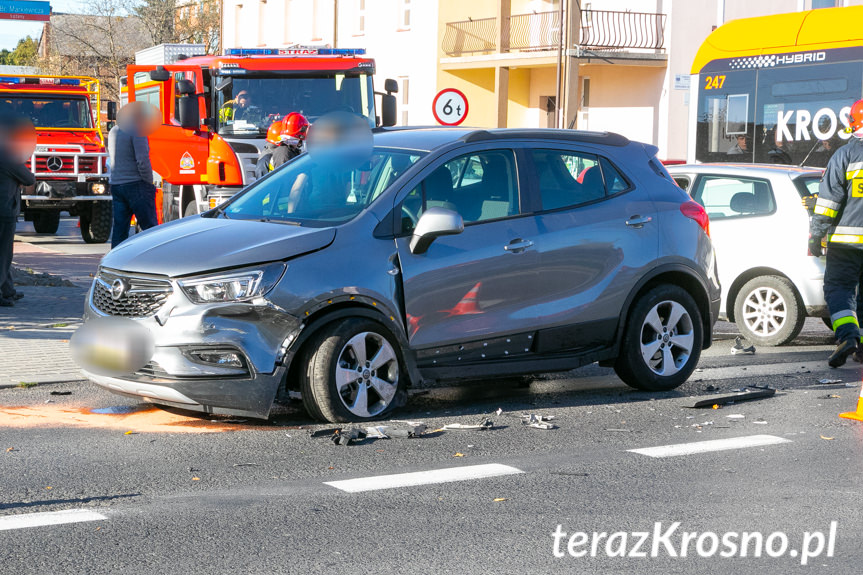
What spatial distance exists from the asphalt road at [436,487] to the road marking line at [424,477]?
0.02 meters

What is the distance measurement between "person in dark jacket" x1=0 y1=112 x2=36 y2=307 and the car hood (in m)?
5.08

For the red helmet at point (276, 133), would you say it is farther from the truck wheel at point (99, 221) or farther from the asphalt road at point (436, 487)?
the truck wheel at point (99, 221)

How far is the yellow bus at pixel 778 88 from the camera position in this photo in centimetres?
1708

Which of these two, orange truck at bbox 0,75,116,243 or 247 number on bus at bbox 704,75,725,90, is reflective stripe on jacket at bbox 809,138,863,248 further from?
orange truck at bbox 0,75,116,243

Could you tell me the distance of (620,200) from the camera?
8.45 meters

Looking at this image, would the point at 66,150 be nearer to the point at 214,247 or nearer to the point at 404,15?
the point at 214,247

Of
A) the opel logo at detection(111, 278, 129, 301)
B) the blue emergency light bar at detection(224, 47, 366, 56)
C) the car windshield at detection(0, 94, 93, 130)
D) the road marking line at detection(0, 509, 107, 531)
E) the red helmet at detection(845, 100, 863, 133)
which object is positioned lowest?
the road marking line at detection(0, 509, 107, 531)

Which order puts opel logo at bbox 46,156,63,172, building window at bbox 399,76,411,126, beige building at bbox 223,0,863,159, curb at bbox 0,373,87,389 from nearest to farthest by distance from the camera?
curb at bbox 0,373,87,389 → opel logo at bbox 46,156,63,172 → beige building at bbox 223,0,863,159 → building window at bbox 399,76,411,126

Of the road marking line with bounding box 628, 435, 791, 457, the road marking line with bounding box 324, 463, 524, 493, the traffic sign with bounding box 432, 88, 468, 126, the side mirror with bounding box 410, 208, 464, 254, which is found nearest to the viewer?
the road marking line with bounding box 324, 463, 524, 493

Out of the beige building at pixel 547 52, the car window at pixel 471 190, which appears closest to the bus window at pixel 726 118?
the beige building at pixel 547 52

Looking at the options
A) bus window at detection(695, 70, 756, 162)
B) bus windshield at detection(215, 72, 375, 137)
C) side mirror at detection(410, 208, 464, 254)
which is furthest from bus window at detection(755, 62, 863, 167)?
side mirror at detection(410, 208, 464, 254)

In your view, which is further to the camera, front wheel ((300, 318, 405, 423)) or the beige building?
the beige building

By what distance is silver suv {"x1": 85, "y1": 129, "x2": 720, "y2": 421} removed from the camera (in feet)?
22.7

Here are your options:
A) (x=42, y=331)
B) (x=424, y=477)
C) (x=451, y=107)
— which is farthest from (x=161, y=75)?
(x=424, y=477)
